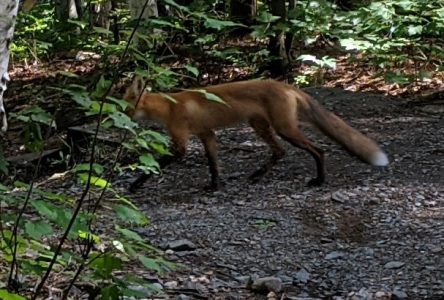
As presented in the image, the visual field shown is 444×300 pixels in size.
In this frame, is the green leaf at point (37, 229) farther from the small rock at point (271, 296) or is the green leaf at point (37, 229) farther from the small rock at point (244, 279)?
the small rock at point (244, 279)

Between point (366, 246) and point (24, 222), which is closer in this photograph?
point (24, 222)

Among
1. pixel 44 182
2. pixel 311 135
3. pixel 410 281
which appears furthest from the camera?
pixel 311 135

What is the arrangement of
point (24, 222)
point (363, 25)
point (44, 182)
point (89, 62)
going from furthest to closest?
point (89, 62)
point (363, 25)
point (44, 182)
point (24, 222)

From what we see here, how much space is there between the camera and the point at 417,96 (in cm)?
1031

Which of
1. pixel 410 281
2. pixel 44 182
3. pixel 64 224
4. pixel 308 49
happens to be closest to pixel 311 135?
pixel 44 182

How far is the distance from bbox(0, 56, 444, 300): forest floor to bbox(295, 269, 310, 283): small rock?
0.04ft

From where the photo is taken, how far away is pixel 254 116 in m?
6.84

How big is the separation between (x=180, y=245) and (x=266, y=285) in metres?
0.97

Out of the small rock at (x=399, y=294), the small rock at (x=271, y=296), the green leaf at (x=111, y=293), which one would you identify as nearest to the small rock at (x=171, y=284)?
the small rock at (x=271, y=296)

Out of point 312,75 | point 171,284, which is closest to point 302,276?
point 171,284

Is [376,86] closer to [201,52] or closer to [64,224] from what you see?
[201,52]

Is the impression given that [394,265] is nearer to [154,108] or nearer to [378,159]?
[378,159]

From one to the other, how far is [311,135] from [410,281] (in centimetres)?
410

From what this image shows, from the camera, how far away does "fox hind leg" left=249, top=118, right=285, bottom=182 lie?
6.89 meters
